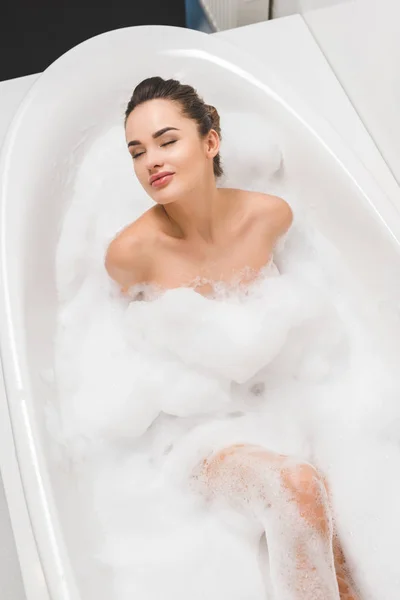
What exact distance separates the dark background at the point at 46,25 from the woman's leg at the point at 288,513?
1.66m

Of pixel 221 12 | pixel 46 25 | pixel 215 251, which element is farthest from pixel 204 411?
pixel 46 25

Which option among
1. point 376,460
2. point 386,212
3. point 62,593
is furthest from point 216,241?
point 62,593

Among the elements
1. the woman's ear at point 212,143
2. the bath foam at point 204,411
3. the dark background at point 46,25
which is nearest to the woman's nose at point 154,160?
the woman's ear at point 212,143

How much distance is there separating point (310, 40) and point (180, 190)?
31.6 inches

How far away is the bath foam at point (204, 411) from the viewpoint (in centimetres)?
117

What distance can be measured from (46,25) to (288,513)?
1855 mm

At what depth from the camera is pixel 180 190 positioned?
115cm

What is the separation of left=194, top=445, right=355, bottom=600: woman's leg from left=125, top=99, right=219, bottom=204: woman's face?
47 centimetres

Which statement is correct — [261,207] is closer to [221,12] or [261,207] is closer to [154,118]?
[154,118]

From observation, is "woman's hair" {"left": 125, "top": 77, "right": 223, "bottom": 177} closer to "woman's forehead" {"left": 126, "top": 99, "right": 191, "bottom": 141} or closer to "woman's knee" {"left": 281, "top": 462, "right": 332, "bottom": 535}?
"woman's forehead" {"left": 126, "top": 99, "right": 191, "bottom": 141}

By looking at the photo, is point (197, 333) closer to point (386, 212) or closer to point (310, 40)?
point (386, 212)

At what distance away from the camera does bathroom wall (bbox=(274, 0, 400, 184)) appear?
136cm

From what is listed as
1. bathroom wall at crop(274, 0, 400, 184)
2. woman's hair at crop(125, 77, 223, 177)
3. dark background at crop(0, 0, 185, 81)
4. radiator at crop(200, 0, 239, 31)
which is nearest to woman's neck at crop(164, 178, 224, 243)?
woman's hair at crop(125, 77, 223, 177)

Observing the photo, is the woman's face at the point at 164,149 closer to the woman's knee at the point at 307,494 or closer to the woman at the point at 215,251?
the woman at the point at 215,251
